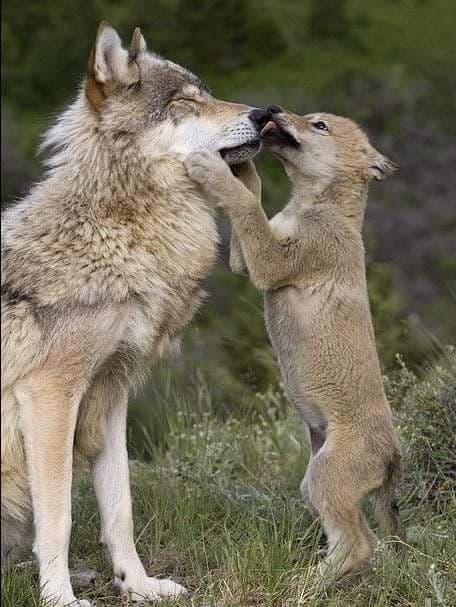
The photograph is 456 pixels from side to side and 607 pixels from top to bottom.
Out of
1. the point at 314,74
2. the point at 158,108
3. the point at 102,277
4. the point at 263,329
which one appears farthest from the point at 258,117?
the point at 314,74

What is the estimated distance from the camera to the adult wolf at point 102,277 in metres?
4.62

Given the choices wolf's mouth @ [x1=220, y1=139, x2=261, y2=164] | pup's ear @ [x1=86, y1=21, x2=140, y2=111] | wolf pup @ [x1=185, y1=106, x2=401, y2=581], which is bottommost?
wolf pup @ [x1=185, y1=106, x2=401, y2=581]

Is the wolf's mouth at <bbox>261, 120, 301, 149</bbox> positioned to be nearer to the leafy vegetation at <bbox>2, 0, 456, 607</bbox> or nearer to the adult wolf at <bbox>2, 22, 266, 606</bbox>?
the adult wolf at <bbox>2, 22, 266, 606</bbox>

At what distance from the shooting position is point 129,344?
15.8ft

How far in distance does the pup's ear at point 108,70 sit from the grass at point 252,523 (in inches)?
81.0

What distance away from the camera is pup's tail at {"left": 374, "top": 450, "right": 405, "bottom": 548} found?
515 cm

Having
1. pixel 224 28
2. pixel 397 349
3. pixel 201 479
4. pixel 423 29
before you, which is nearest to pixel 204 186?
pixel 201 479

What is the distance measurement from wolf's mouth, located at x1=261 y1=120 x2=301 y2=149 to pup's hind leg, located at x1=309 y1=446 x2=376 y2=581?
1690mm

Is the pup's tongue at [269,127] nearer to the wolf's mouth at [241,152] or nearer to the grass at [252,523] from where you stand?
the wolf's mouth at [241,152]

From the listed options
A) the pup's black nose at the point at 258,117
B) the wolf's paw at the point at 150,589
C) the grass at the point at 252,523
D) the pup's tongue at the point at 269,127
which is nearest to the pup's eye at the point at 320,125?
the pup's tongue at the point at 269,127

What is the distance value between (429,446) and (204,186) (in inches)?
70.8

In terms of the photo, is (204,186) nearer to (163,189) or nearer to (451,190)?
(163,189)

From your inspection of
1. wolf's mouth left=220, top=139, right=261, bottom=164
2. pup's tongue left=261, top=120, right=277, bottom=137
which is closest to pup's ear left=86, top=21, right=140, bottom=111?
wolf's mouth left=220, top=139, right=261, bottom=164

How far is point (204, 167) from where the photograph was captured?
16.8ft
